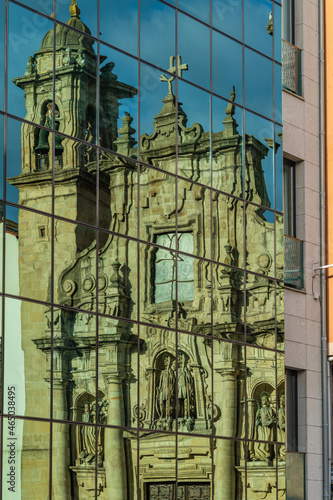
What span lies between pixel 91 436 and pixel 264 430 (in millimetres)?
5757

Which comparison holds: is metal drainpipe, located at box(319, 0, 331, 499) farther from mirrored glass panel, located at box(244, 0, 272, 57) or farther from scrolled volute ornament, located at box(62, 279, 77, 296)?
scrolled volute ornament, located at box(62, 279, 77, 296)

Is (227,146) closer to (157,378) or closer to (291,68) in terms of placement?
(291,68)

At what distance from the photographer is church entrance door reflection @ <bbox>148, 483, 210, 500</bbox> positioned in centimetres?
2297

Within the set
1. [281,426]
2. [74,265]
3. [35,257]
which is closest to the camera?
[35,257]

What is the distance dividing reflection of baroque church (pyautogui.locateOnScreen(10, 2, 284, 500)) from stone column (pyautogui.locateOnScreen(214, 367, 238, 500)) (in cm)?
4

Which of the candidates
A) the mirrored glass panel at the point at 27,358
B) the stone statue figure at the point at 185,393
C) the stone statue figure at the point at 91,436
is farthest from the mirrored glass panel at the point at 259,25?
the stone statue figure at the point at 91,436

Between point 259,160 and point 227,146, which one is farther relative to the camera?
point 259,160

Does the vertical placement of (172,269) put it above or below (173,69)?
below

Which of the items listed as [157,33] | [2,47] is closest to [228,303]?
[157,33]

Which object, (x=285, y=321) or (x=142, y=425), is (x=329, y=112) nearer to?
(x=285, y=321)

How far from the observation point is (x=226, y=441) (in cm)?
2488

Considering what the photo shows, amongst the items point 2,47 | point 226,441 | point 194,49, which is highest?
point 194,49

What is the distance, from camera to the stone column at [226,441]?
24.6 meters

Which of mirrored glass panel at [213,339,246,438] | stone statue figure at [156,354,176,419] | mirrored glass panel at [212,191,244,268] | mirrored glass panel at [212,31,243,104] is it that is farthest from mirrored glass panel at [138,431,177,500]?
mirrored glass panel at [212,31,243,104]
